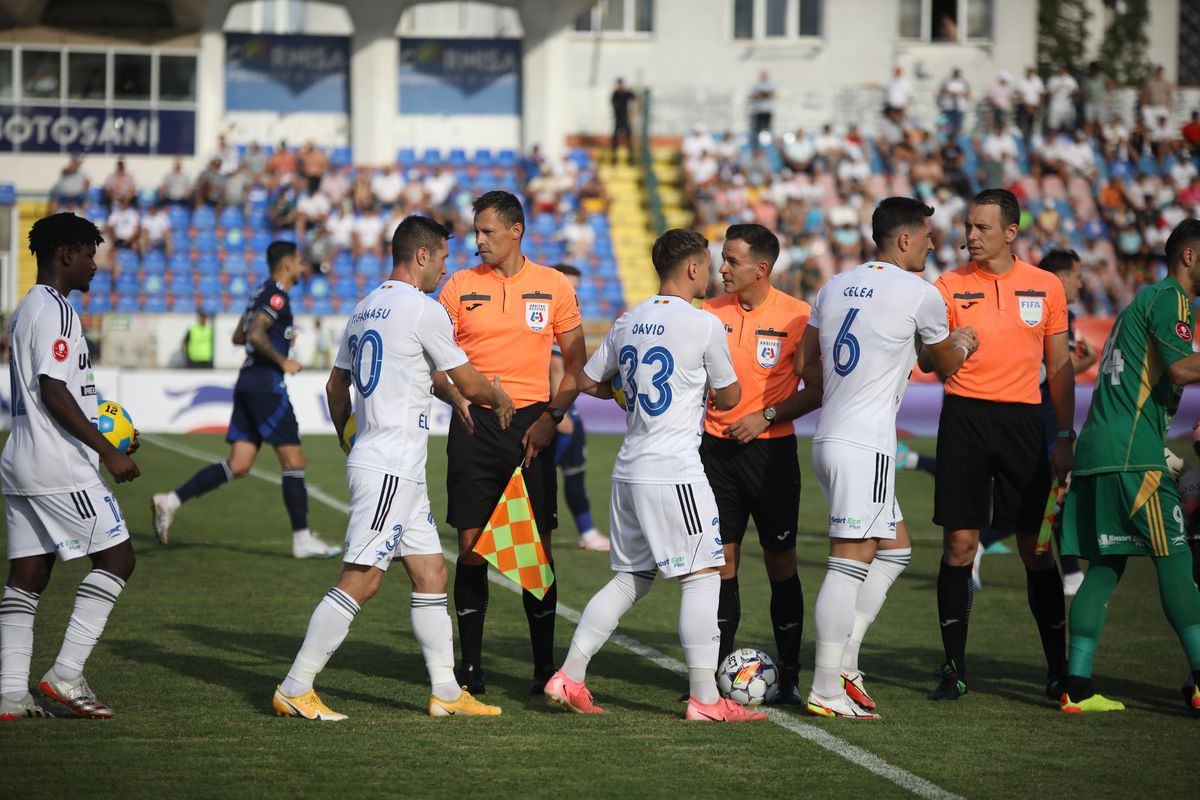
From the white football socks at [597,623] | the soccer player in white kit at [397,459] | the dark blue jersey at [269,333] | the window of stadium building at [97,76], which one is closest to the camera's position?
the soccer player in white kit at [397,459]

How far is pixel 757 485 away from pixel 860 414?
745 mm

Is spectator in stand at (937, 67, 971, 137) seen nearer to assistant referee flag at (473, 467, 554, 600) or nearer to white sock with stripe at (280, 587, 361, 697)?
assistant referee flag at (473, 467, 554, 600)

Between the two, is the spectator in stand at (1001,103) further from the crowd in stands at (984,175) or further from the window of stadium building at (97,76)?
the window of stadium building at (97,76)

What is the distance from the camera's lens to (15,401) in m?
6.43

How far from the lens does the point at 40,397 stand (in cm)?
633

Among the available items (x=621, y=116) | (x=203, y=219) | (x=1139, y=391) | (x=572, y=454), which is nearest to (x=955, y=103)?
(x=621, y=116)

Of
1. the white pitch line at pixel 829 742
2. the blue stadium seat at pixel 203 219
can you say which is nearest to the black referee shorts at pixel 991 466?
the white pitch line at pixel 829 742

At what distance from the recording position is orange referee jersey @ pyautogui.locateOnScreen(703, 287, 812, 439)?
714 cm

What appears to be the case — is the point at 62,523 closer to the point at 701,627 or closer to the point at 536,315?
the point at 536,315

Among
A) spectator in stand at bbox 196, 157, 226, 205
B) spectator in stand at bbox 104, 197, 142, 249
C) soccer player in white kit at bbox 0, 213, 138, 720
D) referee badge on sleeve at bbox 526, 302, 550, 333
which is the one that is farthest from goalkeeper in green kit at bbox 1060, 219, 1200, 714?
spectator in stand at bbox 196, 157, 226, 205

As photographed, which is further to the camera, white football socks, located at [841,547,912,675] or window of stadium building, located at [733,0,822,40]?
window of stadium building, located at [733,0,822,40]

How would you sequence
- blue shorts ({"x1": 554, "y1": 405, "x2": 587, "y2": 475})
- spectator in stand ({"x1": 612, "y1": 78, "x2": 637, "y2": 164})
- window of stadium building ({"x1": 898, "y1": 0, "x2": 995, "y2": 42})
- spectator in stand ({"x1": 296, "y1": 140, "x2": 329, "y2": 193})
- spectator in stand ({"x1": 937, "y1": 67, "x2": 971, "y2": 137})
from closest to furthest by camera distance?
blue shorts ({"x1": 554, "y1": 405, "x2": 587, "y2": 475}) < spectator in stand ({"x1": 296, "y1": 140, "x2": 329, "y2": 193}) < spectator in stand ({"x1": 612, "y1": 78, "x2": 637, "y2": 164}) < spectator in stand ({"x1": 937, "y1": 67, "x2": 971, "y2": 137}) < window of stadium building ({"x1": 898, "y1": 0, "x2": 995, "y2": 42})

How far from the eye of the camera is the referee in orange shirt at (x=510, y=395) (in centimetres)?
724

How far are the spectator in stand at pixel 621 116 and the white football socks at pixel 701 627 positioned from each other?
27.6m
